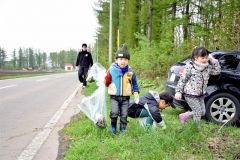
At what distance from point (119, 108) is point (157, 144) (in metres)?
1.36

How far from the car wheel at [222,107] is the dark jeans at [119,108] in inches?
84.5

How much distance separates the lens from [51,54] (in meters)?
182

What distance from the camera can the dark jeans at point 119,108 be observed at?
21.5 ft

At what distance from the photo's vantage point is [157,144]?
5.52 metres

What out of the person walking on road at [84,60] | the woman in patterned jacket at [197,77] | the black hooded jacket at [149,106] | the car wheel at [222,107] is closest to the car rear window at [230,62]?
the car wheel at [222,107]

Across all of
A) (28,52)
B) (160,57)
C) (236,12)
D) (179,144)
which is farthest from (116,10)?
(28,52)

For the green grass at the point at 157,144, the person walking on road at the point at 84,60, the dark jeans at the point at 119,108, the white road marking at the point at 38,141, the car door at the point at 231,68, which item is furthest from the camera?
the person walking on road at the point at 84,60

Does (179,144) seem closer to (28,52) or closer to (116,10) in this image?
(116,10)

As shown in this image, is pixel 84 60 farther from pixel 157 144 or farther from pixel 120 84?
pixel 157 144

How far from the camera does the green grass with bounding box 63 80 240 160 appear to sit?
17.4 ft

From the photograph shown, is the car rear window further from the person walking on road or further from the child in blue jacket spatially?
the person walking on road

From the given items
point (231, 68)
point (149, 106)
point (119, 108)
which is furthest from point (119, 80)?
point (231, 68)

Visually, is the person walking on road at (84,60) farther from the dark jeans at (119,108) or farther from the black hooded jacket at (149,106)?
the dark jeans at (119,108)

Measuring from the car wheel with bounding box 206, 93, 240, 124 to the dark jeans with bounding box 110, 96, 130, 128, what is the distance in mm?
2145
